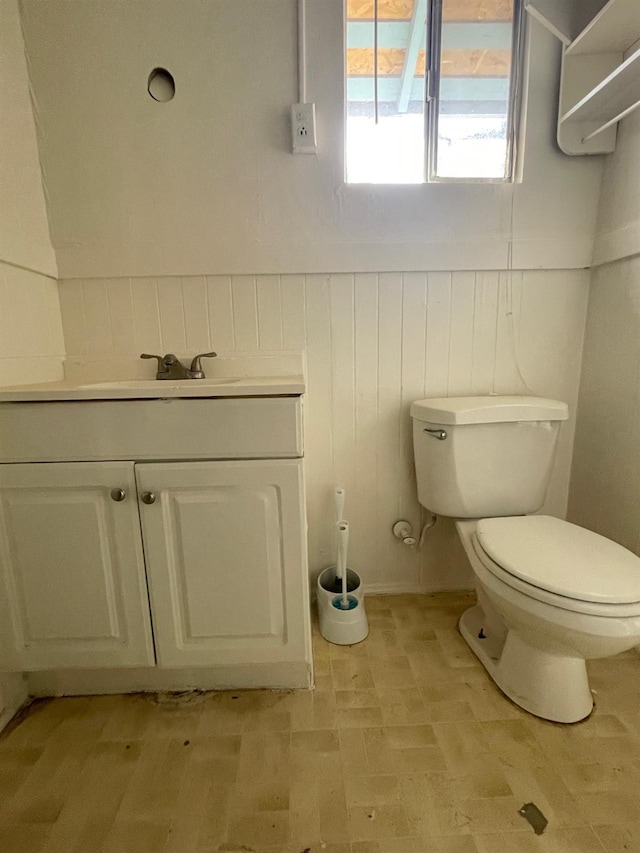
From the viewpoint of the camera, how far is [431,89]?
133 centimetres

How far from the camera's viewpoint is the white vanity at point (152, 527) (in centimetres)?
97

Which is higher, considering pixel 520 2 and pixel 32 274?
pixel 520 2

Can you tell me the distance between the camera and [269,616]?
3.45 feet

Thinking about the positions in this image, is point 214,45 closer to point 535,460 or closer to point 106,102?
point 106,102

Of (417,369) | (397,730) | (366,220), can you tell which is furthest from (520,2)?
(397,730)

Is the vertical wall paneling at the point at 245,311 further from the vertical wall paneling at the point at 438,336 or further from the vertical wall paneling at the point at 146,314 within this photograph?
the vertical wall paneling at the point at 438,336

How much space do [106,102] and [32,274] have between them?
1.81 ft

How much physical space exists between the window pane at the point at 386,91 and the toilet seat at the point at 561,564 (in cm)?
111

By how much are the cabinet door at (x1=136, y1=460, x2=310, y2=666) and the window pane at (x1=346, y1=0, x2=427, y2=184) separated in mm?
1019

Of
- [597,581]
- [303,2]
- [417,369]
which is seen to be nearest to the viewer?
[597,581]

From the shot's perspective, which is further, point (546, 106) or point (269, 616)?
point (546, 106)

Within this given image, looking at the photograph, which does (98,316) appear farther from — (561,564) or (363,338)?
(561,564)

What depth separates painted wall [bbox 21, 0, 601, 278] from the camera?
3.96 ft

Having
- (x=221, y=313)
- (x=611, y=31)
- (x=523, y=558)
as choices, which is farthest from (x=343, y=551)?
(x=611, y=31)
